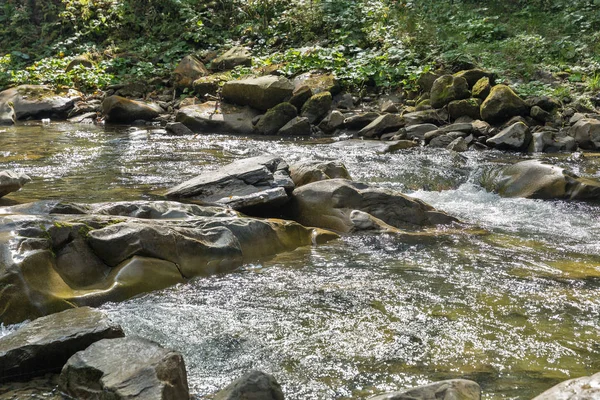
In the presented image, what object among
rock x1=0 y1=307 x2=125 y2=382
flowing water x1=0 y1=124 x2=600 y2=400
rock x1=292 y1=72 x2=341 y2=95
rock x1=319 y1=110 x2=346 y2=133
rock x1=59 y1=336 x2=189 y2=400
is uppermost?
rock x1=292 y1=72 x2=341 y2=95

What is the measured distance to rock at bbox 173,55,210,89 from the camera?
15328 mm

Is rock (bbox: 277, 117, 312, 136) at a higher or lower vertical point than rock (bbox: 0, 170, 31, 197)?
lower

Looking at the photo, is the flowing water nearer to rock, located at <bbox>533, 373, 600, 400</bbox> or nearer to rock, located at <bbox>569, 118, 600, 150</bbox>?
rock, located at <bbox>533, 373, 600, 400</bbox>

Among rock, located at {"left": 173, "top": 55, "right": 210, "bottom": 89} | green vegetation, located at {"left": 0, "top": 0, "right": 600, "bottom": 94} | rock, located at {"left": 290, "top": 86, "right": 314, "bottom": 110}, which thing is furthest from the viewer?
rock, located at {"left": 173, "top": 55, "right": 210, "bottom": 89}

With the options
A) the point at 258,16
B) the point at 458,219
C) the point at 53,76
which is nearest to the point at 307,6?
the point at 258,16

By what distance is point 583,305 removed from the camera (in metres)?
4.08

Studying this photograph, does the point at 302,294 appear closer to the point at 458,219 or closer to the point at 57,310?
the point at 57,310

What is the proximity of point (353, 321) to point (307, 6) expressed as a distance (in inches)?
586

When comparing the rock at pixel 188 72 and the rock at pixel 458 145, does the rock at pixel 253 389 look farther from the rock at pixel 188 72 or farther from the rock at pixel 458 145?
the rock at pixel 188 72

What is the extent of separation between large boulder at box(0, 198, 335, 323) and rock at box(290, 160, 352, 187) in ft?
5.52

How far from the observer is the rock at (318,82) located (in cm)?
1328

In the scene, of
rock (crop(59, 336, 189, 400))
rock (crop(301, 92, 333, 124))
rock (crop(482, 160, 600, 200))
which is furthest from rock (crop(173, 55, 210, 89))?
rock (crop(59, 336, 189, 400))

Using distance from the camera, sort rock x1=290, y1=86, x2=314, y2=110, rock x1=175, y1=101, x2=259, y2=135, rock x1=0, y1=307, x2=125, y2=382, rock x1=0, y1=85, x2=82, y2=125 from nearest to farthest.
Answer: rock x1=0, y1=307, x2=125, y2=382 → rock x1=175, y1=101, x2=259, y2=135 → rock x1=290, y1=86, x2=314, y2=110 → rock x1=0, y1=85, x2=82, y2=125

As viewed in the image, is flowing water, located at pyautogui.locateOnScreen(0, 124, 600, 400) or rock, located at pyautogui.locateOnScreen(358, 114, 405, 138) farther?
rock, located at pyautogui.locateOnScreen(358, 114, 405, 138)
